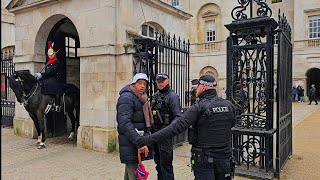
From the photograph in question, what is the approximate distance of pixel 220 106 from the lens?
352 centimetres

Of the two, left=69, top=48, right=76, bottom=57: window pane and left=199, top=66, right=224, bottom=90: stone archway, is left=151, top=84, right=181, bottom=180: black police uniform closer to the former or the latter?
left=69, top=48, right=76, bottom=57: window pane

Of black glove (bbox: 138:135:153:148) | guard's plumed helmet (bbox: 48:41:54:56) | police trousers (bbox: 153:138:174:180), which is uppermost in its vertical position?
guard's plumed helmet (bbox: 48:41:54:56)

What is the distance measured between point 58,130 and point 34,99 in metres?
2.04

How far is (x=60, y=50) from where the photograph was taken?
10008 mm

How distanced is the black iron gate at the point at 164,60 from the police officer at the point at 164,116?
2185 millimetres

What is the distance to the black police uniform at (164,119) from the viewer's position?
4.78 m

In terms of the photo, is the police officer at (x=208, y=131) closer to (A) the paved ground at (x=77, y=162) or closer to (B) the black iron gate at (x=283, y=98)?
(A) the paved ground at (x=77, y=162)

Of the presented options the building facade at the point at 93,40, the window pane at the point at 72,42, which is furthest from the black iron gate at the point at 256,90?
the window pane at the point at 72,42

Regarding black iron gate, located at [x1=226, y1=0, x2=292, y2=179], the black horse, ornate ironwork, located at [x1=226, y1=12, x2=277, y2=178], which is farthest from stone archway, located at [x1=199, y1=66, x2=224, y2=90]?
ornate ironwork, located at [x1=226, y1=12, x2=277, y2=178]

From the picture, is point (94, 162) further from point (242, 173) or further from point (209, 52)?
point (209, 52)

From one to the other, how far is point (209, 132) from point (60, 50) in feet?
25.6

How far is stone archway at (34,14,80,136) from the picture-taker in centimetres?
938

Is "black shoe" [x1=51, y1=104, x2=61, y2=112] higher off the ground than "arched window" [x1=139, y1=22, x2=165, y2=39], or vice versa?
"arched window" [x1=139, y1=22, x2=165, y2=39]

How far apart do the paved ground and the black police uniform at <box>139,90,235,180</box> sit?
7.29ft
